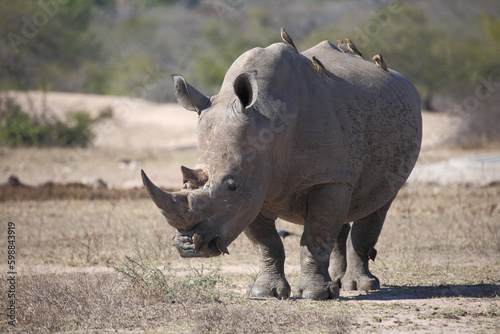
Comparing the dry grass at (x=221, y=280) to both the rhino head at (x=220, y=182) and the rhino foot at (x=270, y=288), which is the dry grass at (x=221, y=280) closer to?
the rhino foot at (x=270, y=288)

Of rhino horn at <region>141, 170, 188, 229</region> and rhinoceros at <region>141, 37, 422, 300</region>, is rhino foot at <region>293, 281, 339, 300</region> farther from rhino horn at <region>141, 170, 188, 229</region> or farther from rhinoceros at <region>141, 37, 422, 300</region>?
rhino horn at <region>141, 170, 188, 229</region>

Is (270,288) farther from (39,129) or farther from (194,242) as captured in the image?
(39,129)

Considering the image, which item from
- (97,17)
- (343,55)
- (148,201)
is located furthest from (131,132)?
(97,17)

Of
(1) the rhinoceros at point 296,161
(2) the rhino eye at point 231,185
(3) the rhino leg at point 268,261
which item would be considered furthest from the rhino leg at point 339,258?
(2) the rhino eye at point 231,185

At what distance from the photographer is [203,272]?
667 centimetres

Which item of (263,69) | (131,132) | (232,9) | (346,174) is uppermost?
(232,9)

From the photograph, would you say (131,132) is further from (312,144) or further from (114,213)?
(312,144)

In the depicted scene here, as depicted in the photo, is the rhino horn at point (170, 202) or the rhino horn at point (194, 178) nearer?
the rhino horn at point (170, 202)

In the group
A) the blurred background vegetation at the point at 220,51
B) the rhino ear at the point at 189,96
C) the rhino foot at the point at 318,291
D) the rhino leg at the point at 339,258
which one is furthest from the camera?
the blurred background vegetation at the point at 220,51

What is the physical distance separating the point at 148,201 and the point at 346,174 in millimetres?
6429

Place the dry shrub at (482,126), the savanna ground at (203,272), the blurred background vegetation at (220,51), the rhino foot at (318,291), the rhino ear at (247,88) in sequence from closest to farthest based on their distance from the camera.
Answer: the savanna ground at (203,272), the rhino ear at (247,88), the rhino foot at (318,291), the dry shrub at (482,126), the blurred background vegetation at (220,51)

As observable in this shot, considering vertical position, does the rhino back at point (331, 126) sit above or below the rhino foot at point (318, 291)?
above

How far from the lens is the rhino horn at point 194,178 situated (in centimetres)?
467

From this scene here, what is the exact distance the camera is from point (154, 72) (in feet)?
107
